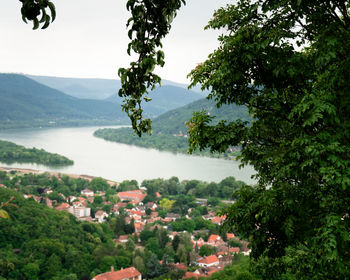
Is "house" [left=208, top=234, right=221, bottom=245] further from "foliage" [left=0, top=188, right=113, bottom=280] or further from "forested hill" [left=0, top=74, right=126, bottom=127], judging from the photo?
"forested hill" [left=0, top=74, right=126, bottom=127]

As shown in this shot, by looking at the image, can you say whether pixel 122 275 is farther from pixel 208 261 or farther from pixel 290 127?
pixel 290 127

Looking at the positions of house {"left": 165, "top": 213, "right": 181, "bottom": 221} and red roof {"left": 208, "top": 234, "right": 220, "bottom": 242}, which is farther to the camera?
house {"left": 165, "top": 213, "right": 181, "bottom": 221}

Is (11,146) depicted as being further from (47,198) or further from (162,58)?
(162,58)

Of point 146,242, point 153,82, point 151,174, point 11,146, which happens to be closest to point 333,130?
point 153,82

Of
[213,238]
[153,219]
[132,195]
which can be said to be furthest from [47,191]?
[213,238]

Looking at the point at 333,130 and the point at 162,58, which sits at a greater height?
the point at 162,58

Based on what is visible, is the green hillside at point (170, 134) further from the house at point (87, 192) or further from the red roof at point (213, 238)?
the red roof at point (213, 238)

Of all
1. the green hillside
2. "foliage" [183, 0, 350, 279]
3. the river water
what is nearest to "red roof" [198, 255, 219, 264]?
the river water
